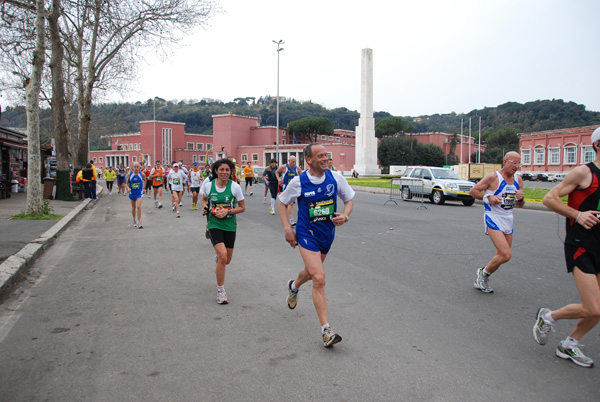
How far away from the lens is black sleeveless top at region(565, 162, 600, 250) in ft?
12.0

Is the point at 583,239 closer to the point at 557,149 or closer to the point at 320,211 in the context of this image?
the point at 320,211

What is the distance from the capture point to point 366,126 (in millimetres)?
56375

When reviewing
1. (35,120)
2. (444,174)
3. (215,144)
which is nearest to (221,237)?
(35,120)

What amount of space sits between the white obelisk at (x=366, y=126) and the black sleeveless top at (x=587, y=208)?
5034cm

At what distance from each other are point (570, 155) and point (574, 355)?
62474 millimetres

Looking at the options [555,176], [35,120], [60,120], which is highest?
[60,120]

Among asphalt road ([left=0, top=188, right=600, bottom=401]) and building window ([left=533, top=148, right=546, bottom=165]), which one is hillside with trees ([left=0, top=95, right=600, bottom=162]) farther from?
asphalt road ([left=0, top=188, right=600, bottom=401])

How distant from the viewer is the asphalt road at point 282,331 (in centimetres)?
337

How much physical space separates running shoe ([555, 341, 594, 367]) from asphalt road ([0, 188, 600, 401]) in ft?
0.23

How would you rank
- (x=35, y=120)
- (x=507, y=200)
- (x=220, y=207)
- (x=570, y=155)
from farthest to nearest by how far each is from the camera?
1. (x=570, y=155)
2. (x=35, y=120)
3. (x=507, y=200)
4. (x=220, y=207)

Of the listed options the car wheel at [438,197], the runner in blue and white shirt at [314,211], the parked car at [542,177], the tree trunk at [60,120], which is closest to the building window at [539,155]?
the parked car at [542,177]

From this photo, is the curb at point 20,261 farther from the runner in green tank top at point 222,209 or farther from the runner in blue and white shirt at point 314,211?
the runner in blue and white shirt at point 314,211

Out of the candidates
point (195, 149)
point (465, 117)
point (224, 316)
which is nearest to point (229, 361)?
point (224, 316)

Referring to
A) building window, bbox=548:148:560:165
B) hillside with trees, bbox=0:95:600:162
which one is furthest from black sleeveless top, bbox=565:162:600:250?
building window, bbox=548:148:560:165
